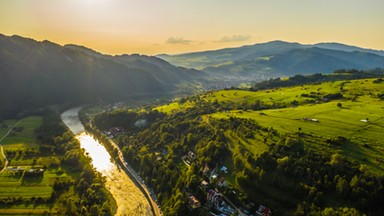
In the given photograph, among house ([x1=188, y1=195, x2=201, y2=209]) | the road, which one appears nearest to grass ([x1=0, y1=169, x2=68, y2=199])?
the road

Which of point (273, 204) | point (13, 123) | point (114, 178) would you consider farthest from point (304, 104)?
point (13, 123)

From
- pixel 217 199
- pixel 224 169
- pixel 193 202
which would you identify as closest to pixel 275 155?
pixel 224 169

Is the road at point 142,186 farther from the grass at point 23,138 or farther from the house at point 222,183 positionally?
the grass at point 23,138

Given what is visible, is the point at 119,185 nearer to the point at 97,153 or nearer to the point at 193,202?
the point at 193,202

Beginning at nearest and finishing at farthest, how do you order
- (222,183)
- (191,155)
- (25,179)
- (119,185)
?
(222,183) → (119,185) → (25,179) → (191,155)

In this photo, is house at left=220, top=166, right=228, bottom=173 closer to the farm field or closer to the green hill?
the green hill
